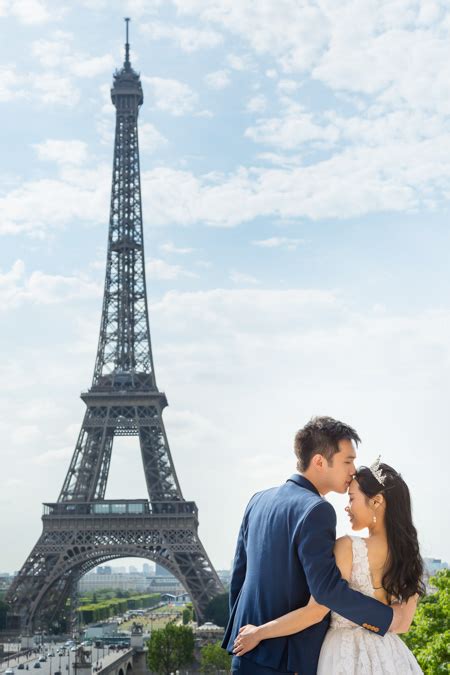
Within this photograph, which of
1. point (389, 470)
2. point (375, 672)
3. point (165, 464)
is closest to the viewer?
point (375, 672)

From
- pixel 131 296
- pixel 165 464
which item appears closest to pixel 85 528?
pixel 165 464

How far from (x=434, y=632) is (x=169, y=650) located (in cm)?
4027

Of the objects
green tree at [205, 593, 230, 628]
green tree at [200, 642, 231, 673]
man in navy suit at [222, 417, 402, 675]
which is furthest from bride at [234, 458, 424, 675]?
green tree at [205, 593, 230, 628]

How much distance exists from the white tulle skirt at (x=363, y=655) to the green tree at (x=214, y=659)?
2141 inches

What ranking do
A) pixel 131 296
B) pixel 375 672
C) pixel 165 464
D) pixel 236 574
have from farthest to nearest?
1. pixel 131 296
2. pixel 165 464
3. pixel 236 574
4. pixel 375 672

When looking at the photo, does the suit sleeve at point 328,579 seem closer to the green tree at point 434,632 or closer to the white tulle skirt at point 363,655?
the white tulle skirt at point 363,655

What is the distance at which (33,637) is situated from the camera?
69.0 metres

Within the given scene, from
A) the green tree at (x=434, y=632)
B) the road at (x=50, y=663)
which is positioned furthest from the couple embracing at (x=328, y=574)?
the road at (x=50, y=663)

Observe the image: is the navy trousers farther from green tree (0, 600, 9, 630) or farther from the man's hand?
green tree (0, 600, 9, 630)

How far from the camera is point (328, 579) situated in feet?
19.0

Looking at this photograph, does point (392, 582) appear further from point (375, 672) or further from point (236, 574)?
point (236, 574)

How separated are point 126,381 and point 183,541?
13.4 metres

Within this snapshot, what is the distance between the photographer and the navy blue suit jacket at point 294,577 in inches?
229

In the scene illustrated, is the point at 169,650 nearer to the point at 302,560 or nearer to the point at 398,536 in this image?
the point at 398,536
